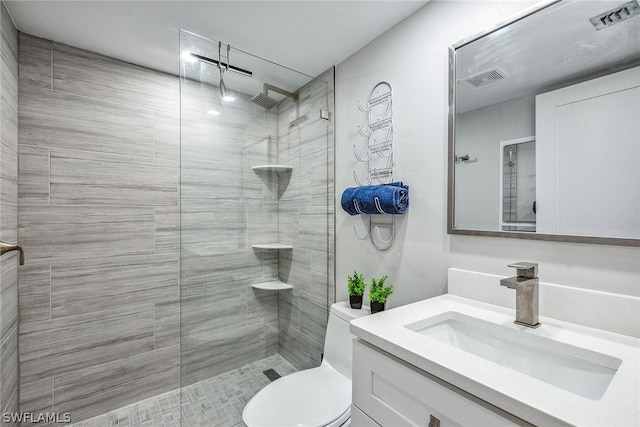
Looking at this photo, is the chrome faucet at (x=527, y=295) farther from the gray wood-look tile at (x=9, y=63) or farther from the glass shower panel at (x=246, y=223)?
the gray wood-look tile at (x=9, y=63)

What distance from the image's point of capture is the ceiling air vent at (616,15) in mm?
881

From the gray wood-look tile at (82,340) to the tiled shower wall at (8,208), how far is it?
0.27ft

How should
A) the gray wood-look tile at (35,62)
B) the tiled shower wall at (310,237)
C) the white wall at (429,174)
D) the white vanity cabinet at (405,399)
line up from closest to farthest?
the white vanity cabinet at (405,399), the white wall at (429,174), the gray wood-look tile at (35,62), the tiled shower wall at (310,237)

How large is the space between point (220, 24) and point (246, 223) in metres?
1.09

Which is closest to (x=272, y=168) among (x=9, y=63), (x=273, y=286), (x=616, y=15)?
(x=273, y=286)

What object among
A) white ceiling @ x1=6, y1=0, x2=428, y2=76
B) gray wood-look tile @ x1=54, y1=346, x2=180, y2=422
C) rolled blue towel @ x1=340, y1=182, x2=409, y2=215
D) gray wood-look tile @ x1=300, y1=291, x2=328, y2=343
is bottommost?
gray wood-look tile @ x1=54, y1=346, x2=180, y2=422

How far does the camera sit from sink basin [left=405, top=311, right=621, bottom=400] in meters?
0.79

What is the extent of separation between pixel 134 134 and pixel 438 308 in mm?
2120

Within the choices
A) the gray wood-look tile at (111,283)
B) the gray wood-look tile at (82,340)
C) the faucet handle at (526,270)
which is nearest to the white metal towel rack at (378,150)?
the faucet handle at (526,270)

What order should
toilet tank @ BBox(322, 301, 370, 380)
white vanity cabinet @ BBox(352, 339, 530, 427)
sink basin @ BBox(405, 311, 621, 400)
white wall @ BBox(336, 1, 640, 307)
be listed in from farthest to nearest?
toilet tank @ BBox(322, 301, 370, 380) → white wall @ BBox(336, 1, 640, 307) → sink basin @ BBox(405, 311, 621, 400) → white vanity cabinet @ BBox(352, 339, 530, 427)

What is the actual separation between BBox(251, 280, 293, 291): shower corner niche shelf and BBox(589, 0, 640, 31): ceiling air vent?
72.9 inches

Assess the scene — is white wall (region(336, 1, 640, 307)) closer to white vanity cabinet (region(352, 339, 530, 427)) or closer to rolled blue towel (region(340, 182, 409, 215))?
rolled blue towel (region(340, 182, 409, 215))

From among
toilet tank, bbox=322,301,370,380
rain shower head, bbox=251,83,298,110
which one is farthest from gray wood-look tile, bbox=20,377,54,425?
rain shower head, bbox=251,83,298,110

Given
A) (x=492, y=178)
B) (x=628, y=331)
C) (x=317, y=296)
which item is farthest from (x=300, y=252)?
(x=628, y=331)
